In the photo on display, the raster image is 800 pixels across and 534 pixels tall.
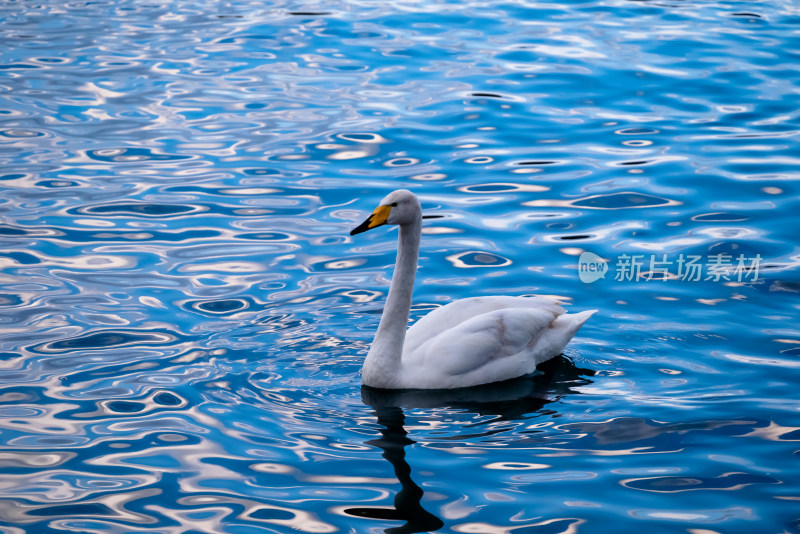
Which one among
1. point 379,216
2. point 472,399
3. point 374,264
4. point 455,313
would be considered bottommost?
point 472,399

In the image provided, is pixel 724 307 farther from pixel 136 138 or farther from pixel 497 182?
pixel 136 138

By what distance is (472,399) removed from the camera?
313 inches

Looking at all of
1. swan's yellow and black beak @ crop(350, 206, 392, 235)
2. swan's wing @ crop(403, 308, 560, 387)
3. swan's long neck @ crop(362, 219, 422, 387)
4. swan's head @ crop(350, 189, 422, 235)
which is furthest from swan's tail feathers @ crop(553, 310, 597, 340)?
swan's yellow and black beak @ crop(350, 206, 392, 235)

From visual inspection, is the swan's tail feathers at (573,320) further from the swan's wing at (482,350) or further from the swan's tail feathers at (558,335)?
the swan's wing at (482,350)

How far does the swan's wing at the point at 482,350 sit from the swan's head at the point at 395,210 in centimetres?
95

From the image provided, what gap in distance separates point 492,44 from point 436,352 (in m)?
11.4

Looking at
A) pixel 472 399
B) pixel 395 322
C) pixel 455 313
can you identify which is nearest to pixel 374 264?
pixel 455 313

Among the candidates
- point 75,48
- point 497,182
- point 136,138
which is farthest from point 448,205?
point 75,48

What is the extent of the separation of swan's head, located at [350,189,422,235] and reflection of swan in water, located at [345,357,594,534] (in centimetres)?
127

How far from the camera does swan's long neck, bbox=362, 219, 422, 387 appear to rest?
26.2ft

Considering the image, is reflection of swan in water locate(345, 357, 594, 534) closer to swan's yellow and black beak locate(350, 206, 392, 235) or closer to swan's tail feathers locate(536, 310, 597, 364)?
swan's tail feathers locate(536, 310, 597, 364)

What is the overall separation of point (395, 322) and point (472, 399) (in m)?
0.81

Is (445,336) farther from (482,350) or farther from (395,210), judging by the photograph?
(395,210)

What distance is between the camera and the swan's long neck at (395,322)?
7.98m
